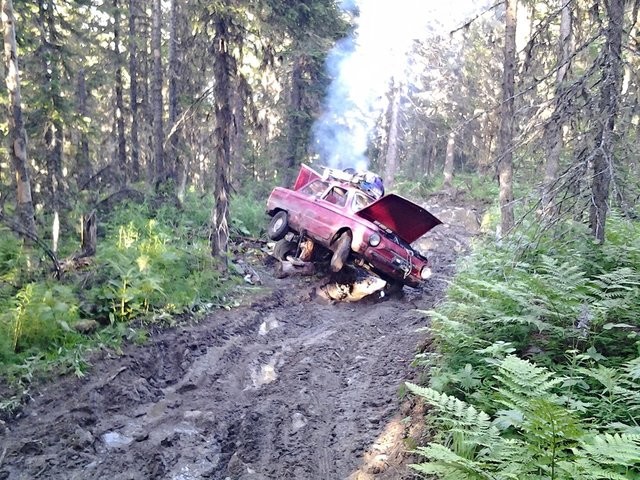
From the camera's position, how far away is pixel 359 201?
11484mm

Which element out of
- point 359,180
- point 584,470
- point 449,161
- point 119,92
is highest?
point 119,92

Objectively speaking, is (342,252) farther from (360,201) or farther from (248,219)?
(248,219)

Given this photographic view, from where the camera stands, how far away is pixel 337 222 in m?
10.9

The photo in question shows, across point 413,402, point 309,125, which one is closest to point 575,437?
point 413,402

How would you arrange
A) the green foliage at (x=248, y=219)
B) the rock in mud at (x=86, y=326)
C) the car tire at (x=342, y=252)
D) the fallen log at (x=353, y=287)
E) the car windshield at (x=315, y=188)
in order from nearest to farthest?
the rock in mud at (x=86, y=326) → the car tire at (x=342, y=252) → the fallen log at (x=353, y=287) → the car windshield at (x=315, y=188) → the green foliage at (x=248, y=219)

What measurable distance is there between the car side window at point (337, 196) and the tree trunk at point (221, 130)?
259 cm

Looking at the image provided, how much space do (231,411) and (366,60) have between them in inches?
1006

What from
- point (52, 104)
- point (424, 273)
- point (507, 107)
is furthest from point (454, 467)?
point (52, 104)

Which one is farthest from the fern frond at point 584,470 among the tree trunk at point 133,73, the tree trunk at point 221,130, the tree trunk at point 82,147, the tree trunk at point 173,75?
the tree trunk at point 133,73

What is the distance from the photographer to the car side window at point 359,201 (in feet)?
36.9

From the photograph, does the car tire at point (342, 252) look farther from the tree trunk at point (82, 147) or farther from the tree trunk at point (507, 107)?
the tree trunk at point (82, 147)

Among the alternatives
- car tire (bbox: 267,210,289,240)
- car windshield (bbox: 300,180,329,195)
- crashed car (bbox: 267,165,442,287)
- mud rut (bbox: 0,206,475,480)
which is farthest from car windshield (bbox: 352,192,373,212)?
mud rut (bbox: 0,206,475,480)

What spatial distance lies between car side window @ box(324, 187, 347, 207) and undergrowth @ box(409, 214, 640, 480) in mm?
5183

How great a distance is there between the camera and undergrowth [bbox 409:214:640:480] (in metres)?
2.47
